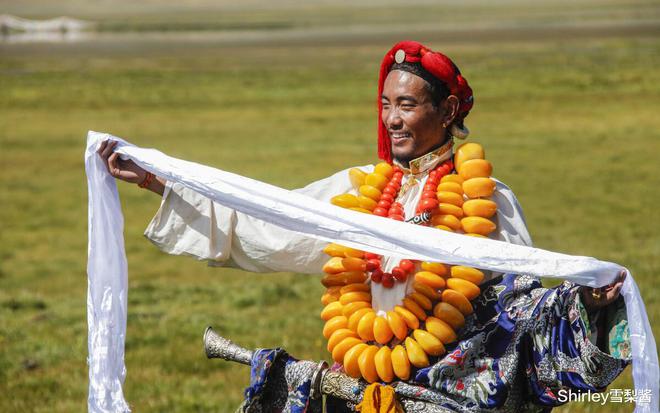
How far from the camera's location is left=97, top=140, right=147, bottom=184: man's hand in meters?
4.30

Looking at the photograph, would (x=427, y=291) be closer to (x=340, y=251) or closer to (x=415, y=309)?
(x=415, y=309)

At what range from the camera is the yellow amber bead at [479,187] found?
3949mm

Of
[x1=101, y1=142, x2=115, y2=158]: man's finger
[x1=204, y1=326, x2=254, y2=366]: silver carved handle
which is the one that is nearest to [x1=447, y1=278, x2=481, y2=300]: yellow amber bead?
[x1=204, y1=326, x2=254, y2=366]: silver carved handle

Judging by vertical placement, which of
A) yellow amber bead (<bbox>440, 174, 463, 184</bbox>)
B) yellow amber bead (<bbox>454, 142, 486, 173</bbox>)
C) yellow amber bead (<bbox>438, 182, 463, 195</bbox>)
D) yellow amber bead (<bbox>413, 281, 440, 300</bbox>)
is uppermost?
yellow amber bead (<bbox>454, 142, 486, 173</bbox>)

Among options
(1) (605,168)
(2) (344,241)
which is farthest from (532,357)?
(1) (605,168)

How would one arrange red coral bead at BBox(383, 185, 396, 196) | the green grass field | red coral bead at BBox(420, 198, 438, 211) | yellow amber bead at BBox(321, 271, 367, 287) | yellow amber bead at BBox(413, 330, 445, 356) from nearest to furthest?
yellow amber bead at BBox(413, 330, 445, 356) → red coral bead at BBox(420, 198, 438, 211) → yellow amber bead at BBox(321, 271, 367, 287) → red coral bead at BBox(383, 185, 396, 196) → the green grass field

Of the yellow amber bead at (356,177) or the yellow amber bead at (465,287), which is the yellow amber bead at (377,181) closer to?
the yellow amber bead at (356,177)

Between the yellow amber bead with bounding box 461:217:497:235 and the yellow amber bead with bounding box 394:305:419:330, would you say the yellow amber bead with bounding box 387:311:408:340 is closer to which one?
the yellow amber bead with bounding box 394:305:419:330

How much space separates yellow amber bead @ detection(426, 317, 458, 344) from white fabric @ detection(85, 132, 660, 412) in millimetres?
285

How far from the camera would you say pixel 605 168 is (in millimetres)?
18188

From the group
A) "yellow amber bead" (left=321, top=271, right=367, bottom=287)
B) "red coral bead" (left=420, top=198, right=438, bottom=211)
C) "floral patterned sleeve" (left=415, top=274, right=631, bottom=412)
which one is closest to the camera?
"floral patterned sleeve" (left=415, top=274, right=631, bottom=412)

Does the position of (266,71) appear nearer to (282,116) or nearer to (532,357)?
(282,116)

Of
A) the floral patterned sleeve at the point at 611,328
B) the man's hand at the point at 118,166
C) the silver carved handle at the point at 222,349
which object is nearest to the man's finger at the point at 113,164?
the man's hand at the point at 118,166

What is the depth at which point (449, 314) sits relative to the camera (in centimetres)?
385
